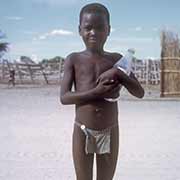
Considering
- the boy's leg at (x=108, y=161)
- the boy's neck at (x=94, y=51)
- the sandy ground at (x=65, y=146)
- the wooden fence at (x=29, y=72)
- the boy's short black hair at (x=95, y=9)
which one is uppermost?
the boy's short black hair at (x=95, y=9)

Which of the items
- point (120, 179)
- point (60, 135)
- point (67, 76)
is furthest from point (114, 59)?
point (60, 135)

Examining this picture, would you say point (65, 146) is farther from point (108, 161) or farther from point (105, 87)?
point (105, 87)

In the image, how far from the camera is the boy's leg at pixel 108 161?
6.95 ft

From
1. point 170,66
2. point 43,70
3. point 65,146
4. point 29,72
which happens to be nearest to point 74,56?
point 65,146

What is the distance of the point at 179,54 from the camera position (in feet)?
49.9

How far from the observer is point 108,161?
6.95 feet

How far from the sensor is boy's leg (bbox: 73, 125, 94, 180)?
2.10m

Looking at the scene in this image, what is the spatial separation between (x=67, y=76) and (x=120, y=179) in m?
2.20

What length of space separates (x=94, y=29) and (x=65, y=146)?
3.78m

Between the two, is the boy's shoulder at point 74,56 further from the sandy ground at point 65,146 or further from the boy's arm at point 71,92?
the sandy ground at point 65,146

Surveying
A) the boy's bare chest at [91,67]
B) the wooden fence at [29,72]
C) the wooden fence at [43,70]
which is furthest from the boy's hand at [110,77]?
the wooden fence at [29,72]

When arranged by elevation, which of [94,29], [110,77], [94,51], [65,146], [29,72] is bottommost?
[29,72]

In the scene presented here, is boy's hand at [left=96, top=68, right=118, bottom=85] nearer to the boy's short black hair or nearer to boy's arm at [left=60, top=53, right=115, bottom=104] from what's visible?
boy's arm at [left=60, top=53, right=115, bottom=104]

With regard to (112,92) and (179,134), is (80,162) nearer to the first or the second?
(112,92)
